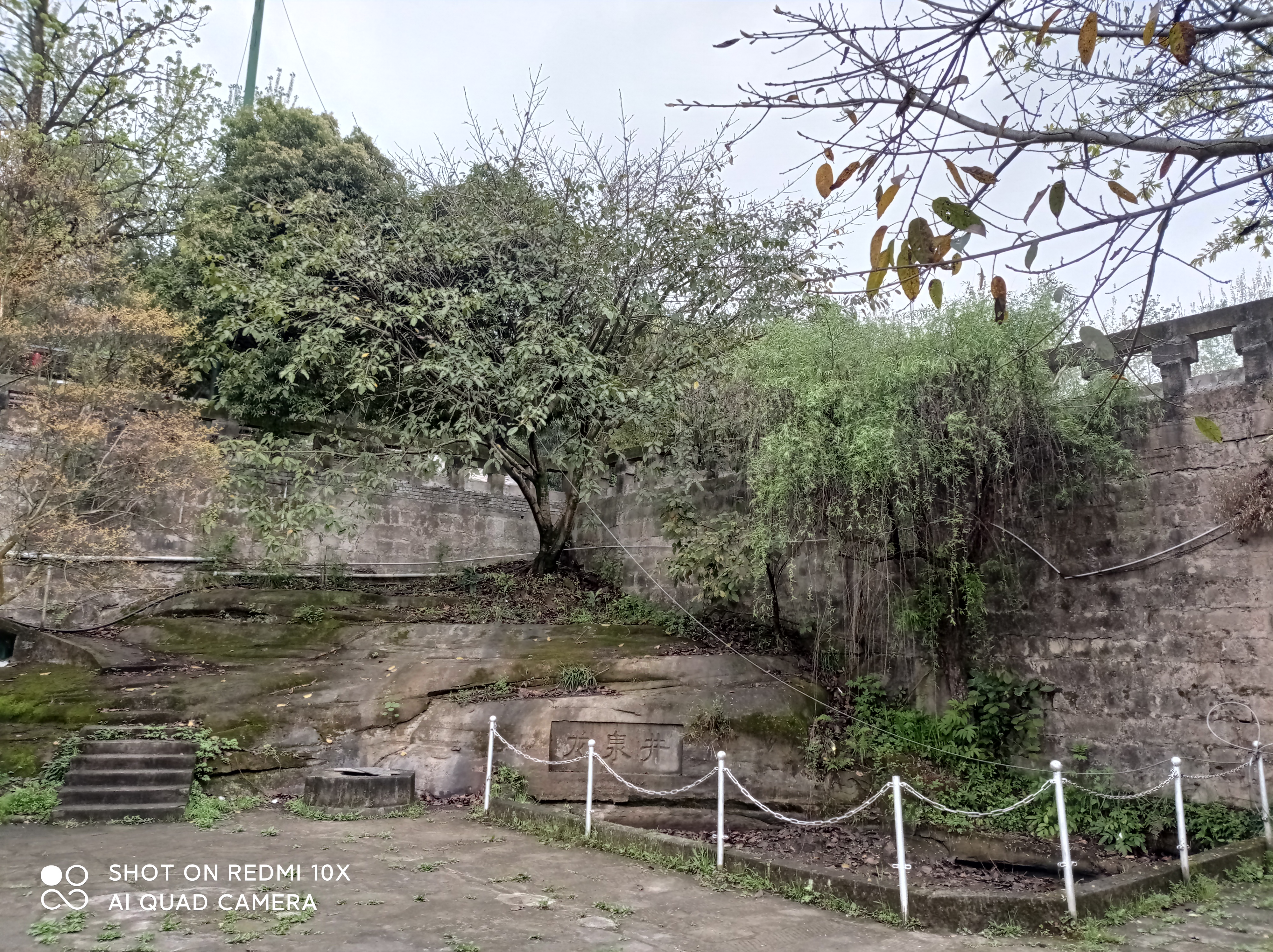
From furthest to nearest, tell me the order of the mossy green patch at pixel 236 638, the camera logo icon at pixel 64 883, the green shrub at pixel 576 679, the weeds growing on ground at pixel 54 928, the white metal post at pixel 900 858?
the mossy green patch at pixel 236 638
the green shrub at pixel 576 679
the white metal post at pixel 900 858
the camera logo icon at pixel 64 883
the weeds growing on ground at pixel 54 928

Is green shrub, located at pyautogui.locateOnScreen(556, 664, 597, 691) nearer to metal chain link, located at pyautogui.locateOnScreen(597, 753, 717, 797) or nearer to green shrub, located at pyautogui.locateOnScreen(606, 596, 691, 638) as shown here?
metal chain link, located at pyautogui.locateOnScreen(597, 753, 717, 797)

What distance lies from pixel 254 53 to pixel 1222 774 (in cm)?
2008

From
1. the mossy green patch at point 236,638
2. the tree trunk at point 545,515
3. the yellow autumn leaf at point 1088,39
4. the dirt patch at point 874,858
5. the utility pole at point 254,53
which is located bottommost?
the dirt patch at point 874,858

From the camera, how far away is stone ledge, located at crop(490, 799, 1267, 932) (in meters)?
4.17

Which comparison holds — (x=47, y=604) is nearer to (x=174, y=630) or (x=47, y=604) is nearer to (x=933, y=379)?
(x=174, y=630)

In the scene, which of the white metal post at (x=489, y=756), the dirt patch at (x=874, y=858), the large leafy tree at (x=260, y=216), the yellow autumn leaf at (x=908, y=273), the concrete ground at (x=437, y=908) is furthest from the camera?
the large leafy tree at (x=260, y=216)

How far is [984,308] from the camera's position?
22.4 ft

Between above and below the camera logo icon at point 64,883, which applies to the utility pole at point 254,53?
above

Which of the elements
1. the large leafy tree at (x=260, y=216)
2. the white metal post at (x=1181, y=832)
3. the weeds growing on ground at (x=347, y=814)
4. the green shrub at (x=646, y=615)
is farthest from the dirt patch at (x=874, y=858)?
the large leafy tree at (x=260, y=216)

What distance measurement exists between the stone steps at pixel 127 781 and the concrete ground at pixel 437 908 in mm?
519

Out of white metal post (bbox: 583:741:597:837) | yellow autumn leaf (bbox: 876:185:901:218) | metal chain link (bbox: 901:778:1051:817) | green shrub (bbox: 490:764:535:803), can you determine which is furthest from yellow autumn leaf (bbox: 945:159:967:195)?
green shrub (bbox: 490:764:535:803)

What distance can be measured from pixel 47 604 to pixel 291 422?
3683mm

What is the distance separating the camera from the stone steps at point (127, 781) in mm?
6254

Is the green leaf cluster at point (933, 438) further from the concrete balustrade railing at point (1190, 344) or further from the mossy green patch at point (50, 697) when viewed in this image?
the mossy green patch at point (50, 697)
